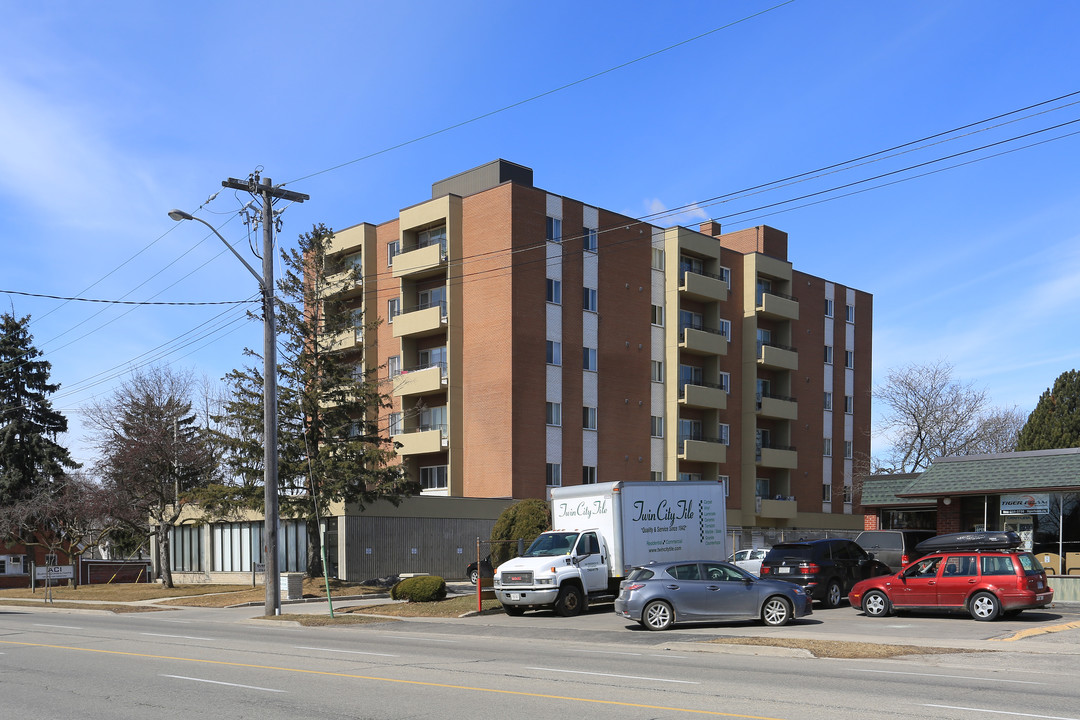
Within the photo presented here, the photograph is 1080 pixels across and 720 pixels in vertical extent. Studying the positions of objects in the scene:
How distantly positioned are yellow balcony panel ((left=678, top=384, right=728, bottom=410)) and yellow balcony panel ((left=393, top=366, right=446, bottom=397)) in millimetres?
14088

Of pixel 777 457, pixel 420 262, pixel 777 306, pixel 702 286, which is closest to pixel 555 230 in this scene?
pixel 420 262

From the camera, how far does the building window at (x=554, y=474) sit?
163 feet

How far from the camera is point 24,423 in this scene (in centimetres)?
6488

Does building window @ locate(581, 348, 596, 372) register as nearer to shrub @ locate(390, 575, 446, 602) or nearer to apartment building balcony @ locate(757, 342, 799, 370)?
apartment building balcony @ locate(757, 342, 799, 370)

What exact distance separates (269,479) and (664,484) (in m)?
11.1

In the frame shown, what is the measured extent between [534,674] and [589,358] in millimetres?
38688

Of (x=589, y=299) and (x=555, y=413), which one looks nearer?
(x=555, y=413)

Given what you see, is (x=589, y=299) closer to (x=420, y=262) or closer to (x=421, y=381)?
(x=420, y=262)

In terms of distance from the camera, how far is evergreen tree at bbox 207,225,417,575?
39.1 m

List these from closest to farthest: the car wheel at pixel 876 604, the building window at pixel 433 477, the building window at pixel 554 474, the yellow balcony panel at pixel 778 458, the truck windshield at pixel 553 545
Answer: the car wheel at pixel 876 604 → the truck windshield at pixel 553 545 → the building window at pixel 554 474 → the building window at pixel 433 477 → the yellow balcony panel at pixel 778 458

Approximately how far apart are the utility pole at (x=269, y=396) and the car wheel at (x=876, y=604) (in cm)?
1587

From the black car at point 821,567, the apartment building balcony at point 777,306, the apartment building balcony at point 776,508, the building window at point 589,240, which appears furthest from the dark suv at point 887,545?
the apartment building balcony at point 777,306

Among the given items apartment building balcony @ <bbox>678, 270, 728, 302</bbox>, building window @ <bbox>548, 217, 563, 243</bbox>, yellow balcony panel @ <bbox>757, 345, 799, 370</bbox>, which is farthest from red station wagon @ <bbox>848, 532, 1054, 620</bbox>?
yellow balcony panel @ <bbox>757, 345, 799, 370</bbox>

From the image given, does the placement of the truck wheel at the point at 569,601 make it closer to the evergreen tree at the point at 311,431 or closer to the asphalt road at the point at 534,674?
the asphalt road at the point at 534,674
